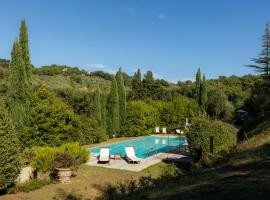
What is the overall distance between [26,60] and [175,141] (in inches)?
543

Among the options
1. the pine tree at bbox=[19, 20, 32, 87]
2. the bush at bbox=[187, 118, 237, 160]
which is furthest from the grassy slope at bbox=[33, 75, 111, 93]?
→ the bush at bbox=[187, 118, 237, 160]

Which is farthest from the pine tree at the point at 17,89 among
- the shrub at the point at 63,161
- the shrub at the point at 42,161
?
the shrub at the point at 63,161

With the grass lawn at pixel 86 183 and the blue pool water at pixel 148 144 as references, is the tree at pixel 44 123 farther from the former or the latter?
the grass lawn at pixel 86 183

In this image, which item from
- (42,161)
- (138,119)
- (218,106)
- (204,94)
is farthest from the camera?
(218,106)

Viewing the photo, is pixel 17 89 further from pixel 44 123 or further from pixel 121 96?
pixel 121 96

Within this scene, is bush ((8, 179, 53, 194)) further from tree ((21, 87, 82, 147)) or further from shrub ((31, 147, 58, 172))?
tree ((21, 87, 82, 147))

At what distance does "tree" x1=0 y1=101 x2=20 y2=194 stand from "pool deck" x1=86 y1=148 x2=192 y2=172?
5.66 meters

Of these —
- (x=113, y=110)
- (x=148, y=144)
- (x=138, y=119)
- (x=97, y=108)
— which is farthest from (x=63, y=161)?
(x=138, y=119)

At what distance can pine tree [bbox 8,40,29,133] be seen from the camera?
16672mm

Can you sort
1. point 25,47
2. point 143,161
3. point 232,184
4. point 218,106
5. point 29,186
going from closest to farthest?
1. point 232,184
2. point 29,186
3. point 143,161
4. point 25,47
5. point 218,106

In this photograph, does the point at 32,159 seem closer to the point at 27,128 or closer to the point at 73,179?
the point at 73,179

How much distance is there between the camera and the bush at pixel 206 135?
12.4 metres

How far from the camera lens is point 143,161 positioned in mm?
15312

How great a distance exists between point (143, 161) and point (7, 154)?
813cm
